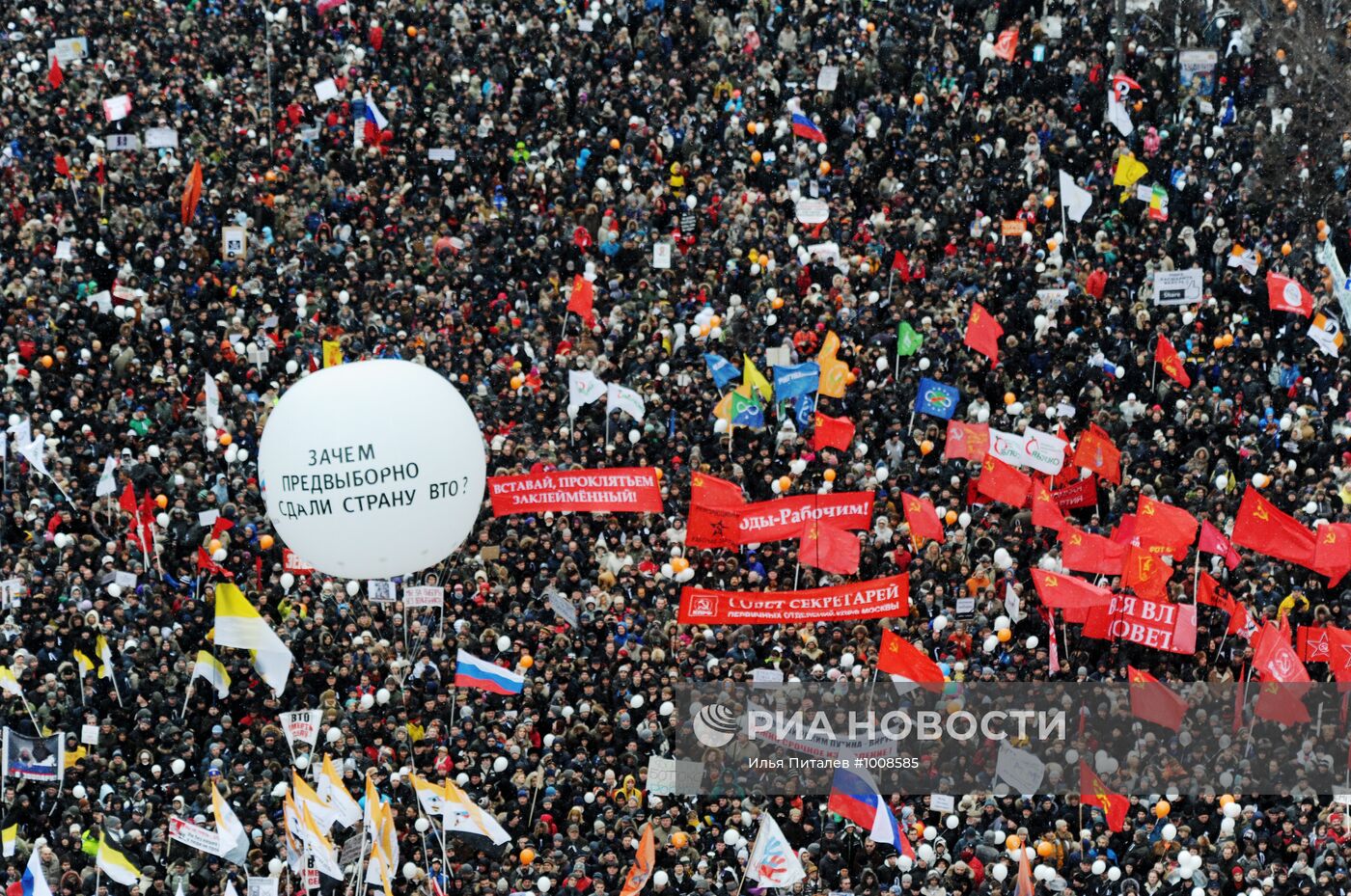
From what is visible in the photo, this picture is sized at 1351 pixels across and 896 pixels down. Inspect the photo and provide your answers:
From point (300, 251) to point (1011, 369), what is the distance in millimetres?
8321

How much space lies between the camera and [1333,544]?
77.7 feet

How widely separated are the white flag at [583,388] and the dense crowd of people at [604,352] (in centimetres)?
35

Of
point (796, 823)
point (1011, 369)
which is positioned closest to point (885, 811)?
point (796, 823)

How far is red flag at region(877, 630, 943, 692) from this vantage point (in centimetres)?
2191

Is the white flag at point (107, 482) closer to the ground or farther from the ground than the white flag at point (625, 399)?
closer to the ground

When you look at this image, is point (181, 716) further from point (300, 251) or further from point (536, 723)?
point (300, 251)

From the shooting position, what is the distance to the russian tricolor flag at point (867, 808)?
800 inches

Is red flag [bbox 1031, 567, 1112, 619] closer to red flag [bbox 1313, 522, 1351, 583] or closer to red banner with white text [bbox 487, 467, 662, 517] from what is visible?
red flag [bbox 1313, 522, 1351, 583]

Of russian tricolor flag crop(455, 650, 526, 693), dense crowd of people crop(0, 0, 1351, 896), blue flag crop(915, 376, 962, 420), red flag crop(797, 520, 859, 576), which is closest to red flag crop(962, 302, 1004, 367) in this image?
dense crowd of people crop(0, 0, 1351, 896)

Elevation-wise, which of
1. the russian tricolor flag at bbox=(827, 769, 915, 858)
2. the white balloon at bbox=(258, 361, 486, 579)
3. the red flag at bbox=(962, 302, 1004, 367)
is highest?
the white balloon at bbox=(258, 361, 486, 579)

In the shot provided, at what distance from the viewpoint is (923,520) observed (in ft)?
78.6

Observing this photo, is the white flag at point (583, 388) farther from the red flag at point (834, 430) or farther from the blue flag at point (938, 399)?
the blue flag at point (938, 399)

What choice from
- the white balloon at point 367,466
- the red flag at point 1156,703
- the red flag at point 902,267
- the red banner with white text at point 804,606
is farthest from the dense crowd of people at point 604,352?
the red flag at point 1156,703

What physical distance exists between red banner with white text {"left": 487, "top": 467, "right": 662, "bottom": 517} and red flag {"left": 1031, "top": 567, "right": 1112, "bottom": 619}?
384cm
